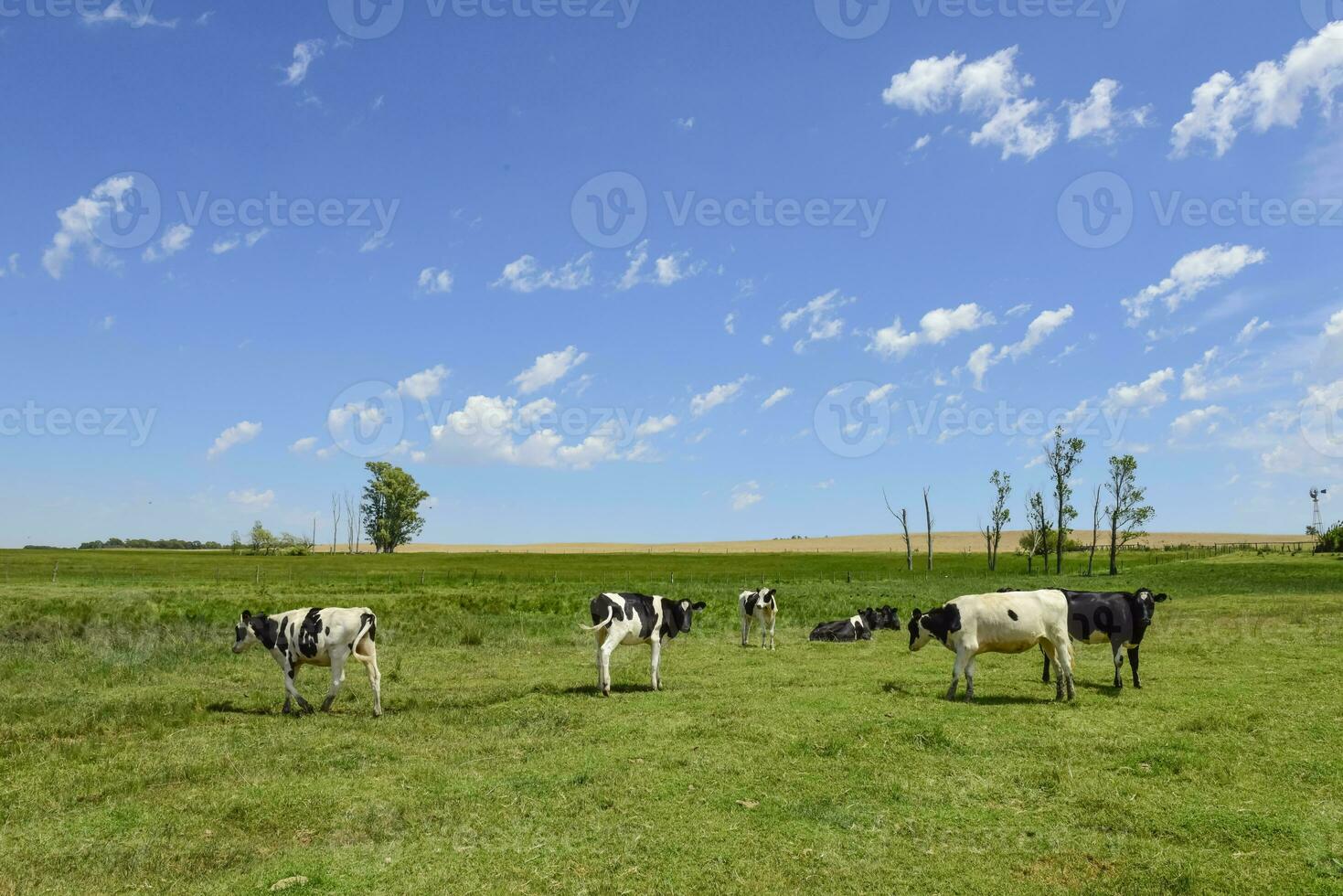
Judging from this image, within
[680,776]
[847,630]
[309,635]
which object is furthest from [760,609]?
[680,776]

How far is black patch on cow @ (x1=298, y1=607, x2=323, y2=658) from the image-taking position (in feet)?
50.3

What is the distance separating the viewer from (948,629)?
16.0 m

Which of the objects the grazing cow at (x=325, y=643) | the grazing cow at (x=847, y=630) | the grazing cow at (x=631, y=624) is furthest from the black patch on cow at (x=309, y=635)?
the grazing cow at (x=847, y=630)

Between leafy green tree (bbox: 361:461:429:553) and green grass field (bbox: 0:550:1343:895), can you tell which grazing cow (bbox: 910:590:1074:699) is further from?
leafy green tree (bbox: 361:461:429:553)

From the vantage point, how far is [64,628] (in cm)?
2738

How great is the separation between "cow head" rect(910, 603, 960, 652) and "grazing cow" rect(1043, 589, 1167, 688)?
2.27 m

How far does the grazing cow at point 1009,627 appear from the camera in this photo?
50.2 feet

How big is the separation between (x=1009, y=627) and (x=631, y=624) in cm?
723

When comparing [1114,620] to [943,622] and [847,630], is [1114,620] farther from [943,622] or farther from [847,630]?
[847,630]

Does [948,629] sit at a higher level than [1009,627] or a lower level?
lower

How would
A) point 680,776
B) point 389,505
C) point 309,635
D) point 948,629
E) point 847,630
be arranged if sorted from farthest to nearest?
point 389,505, point 847,630, point 948,629, point 309,635, point 680,776

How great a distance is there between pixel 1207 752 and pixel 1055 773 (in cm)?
249

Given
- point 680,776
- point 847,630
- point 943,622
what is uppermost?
point 943,622

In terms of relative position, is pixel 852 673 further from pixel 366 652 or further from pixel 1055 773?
pixel 366 652
